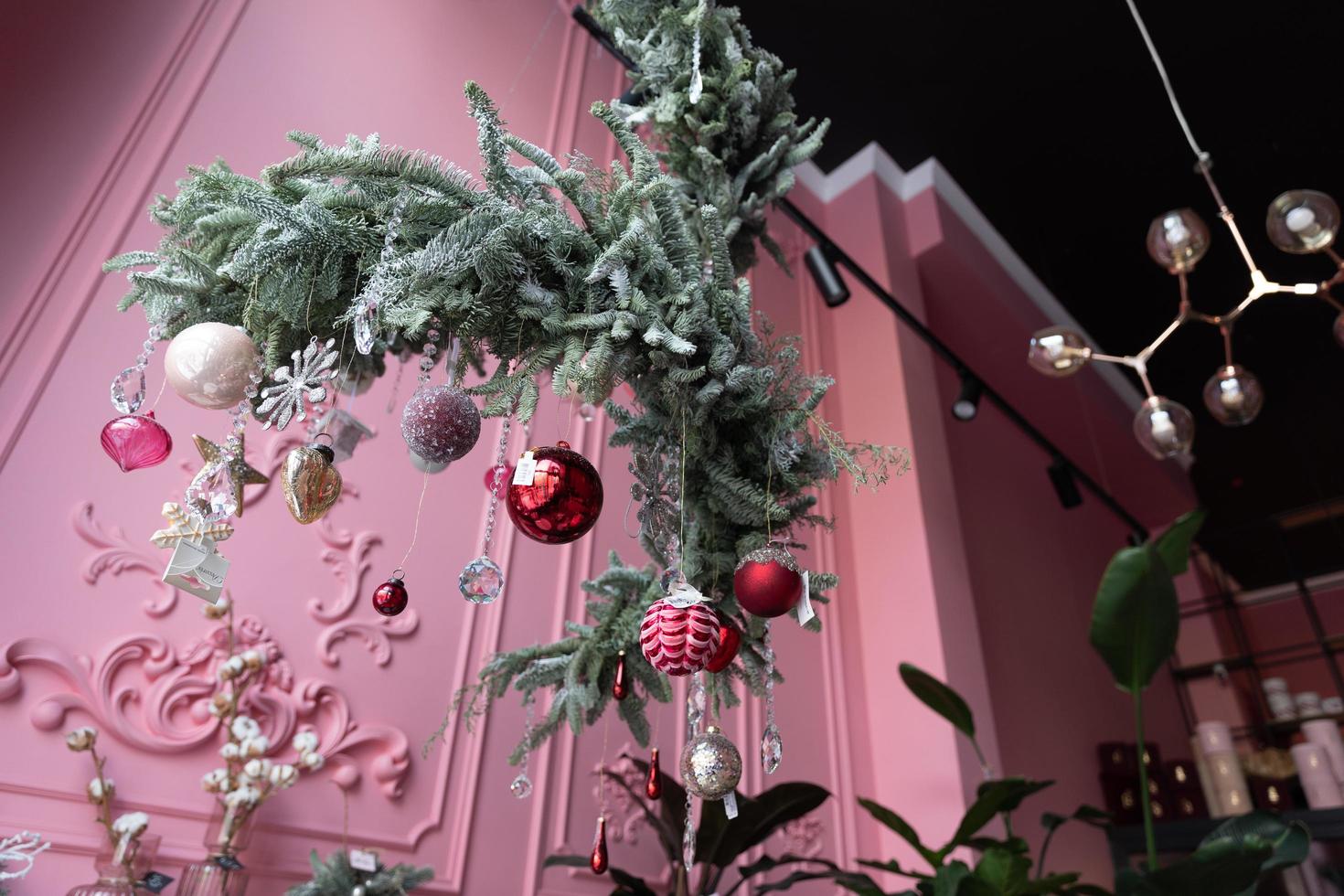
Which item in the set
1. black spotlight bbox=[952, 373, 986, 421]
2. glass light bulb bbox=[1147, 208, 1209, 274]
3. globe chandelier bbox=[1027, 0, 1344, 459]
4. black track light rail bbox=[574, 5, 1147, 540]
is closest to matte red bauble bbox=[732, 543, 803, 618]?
black track light rail bbox=[574, 5, 1147, 540]

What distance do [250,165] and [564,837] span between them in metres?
1.74

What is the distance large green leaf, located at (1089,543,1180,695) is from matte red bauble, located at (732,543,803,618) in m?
1.13

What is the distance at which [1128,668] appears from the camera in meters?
1.79

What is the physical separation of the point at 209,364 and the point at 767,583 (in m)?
0.56

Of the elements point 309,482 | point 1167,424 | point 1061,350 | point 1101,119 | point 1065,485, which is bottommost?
point 309,482

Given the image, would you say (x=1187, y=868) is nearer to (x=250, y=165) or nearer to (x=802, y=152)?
(x=802, y=152)

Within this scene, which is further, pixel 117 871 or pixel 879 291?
pixel 879 291

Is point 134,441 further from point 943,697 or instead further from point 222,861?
point 943,697

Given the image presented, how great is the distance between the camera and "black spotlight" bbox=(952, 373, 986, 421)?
3055 mm

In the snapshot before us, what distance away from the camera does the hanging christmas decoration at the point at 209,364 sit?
0.75 meters

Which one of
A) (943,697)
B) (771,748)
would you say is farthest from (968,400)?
(771,748)

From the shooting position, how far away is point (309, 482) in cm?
79

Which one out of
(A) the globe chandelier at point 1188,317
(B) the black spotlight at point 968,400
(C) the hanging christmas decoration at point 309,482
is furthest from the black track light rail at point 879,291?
(C) the hanging christmas decoration at point 309,482

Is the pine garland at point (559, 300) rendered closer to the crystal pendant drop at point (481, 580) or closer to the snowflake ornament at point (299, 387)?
the snowflake ornament at point (299, 387)
